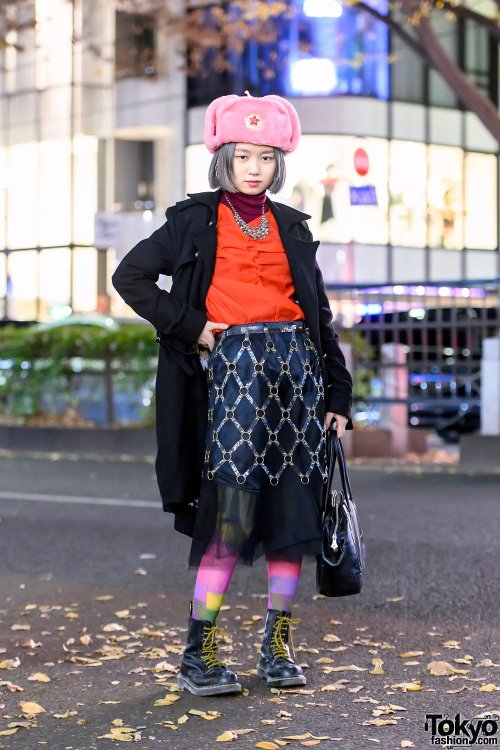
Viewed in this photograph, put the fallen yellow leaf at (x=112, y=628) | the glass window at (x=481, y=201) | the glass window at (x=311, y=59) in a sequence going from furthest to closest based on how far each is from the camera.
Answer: the glass window at (x=481, y=201), the glass window at (x=311, y=59), the fallen yellow leaf at (x=112, y=628)

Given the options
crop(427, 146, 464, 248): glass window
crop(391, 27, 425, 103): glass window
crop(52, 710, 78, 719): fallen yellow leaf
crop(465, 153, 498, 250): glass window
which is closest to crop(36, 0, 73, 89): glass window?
crop(391, 27, 425, 103): glass window

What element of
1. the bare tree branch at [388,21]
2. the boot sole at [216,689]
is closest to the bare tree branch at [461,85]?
the bare tree branch at [388,21]

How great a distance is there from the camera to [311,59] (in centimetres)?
3581

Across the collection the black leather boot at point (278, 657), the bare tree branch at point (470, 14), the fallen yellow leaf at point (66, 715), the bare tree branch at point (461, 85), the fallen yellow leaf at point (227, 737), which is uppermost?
the bare tree branch at point (470, 14)

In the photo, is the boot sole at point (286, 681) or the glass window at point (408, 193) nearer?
the boot sole at point (286, 681)

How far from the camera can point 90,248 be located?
40.2 m

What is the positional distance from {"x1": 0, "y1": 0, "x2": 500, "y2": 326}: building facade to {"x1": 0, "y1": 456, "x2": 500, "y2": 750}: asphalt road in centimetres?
2519

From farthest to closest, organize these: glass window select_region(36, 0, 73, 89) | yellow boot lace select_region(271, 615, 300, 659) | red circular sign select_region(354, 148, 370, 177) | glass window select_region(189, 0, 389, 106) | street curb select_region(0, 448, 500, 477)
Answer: glass window select_region(36, 0, 73, 89)
glass window select_region(189, 0, 389, 106)
red circular sign select_region(354, 148, 370, 177)
street curb select_region(0, 448, 500, 477)
yellow boot lace select_region(271, 615, 300, 659)

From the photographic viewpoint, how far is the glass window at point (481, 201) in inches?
1500

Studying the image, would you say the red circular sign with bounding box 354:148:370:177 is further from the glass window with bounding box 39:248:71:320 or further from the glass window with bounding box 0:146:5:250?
the glass window with bounding box 0:146:5:250

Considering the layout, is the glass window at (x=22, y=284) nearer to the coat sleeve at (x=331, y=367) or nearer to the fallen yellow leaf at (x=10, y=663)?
the fallen yellow leaf at (x=10, y=663)
